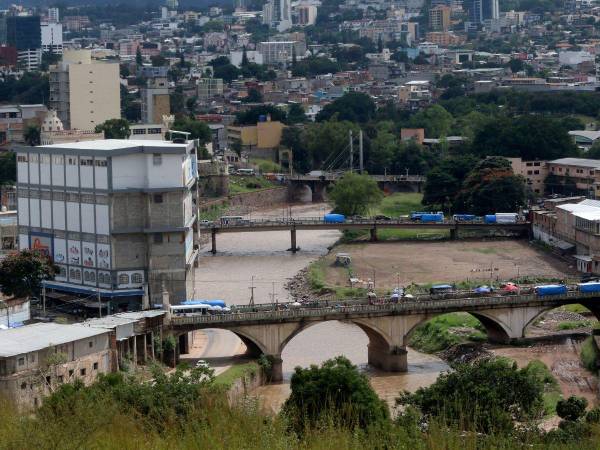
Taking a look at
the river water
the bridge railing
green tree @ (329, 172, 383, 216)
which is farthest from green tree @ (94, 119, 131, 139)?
the bridge railing

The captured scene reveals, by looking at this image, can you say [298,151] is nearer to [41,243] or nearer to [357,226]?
[357,226]

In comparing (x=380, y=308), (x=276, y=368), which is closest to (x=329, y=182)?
(x=380, y=308)

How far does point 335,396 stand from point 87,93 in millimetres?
44985

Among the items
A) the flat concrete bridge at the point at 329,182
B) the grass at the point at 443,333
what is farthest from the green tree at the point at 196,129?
the grass at the point at 443,333

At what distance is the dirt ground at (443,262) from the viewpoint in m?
43.2

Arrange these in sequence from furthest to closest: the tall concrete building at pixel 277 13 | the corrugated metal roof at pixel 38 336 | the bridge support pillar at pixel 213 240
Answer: the tall concrete building at pixel 277 13
the bridge support pillar at pixel 213 240
the corrugated metal roof at pixel 38 336

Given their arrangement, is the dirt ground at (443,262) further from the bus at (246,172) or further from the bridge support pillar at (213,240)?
the bus at (246,172)

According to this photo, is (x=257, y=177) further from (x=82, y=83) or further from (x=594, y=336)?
(x=594, y=336)

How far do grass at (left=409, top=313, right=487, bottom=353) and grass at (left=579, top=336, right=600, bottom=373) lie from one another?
240cm

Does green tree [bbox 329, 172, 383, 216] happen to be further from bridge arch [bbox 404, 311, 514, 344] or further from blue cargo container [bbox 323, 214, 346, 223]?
bridge arch [bbox 404, 311, 514, 344]

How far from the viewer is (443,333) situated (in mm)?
35562

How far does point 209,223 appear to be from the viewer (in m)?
50.8

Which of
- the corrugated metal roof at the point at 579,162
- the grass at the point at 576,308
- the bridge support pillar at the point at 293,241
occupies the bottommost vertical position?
the grass at the point at 576,308

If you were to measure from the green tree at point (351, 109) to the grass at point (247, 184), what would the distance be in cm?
1293
